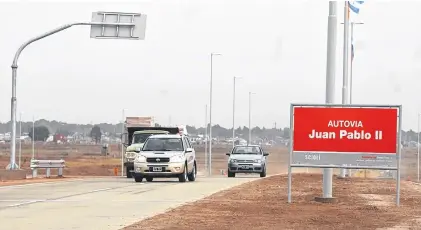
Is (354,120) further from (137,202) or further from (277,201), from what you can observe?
(137,202)

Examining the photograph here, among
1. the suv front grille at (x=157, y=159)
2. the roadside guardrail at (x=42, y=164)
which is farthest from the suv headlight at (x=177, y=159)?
the roadside guardrail at (x=42, y=164)

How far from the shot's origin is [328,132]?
1933 cm

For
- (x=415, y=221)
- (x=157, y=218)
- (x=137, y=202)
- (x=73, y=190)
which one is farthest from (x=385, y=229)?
(x=73, y=190)

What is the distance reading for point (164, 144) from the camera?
3097 centimetres

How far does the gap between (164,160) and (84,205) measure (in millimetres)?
11316

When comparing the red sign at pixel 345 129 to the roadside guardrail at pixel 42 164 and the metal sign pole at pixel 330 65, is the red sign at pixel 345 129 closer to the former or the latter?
the metal sign pole at pixel 330 65

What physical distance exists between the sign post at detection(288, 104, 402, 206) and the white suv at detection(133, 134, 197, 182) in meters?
10.9

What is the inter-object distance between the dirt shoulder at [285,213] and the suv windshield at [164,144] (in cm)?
815

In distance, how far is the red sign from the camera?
19.1 metres

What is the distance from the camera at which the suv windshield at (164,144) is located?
3086 centimetres

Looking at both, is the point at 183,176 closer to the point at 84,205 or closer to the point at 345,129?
the point at 84,205

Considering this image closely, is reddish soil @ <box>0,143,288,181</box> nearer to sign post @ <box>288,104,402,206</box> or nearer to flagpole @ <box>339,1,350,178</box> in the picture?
flagpole @ <box>339,1,350,178</box>

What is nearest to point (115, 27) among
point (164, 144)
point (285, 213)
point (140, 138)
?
point (164, 144)

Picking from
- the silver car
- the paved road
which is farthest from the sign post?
the silver car
